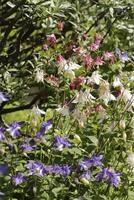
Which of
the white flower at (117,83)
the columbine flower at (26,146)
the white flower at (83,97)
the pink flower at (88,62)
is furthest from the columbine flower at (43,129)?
the pink flower at (88,62)

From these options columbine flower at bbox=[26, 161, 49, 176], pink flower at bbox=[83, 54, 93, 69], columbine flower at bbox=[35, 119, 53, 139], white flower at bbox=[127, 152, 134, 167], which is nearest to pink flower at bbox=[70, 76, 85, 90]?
pink flower at bbox=[83, 54, 93, 69]

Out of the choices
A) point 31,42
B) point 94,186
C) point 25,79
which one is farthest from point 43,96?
point 94,186

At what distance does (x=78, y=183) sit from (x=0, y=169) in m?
0.46

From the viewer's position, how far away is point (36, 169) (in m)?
2.73

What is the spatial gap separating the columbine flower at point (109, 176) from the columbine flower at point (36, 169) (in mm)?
282

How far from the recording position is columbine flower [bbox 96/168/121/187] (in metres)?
2.83

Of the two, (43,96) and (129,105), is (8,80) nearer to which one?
(43,96)

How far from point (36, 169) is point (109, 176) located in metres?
0.35

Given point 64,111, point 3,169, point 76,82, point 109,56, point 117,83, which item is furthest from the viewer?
point 109,56

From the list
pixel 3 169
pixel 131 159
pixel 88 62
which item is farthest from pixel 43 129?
pixel 88 62

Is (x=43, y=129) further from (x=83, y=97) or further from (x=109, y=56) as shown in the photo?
(x=109, y=56)

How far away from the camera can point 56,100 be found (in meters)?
3.38

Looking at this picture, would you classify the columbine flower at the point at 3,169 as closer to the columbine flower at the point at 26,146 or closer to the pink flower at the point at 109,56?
the columbine flower at the point at 26,146

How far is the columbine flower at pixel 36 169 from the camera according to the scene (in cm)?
273
